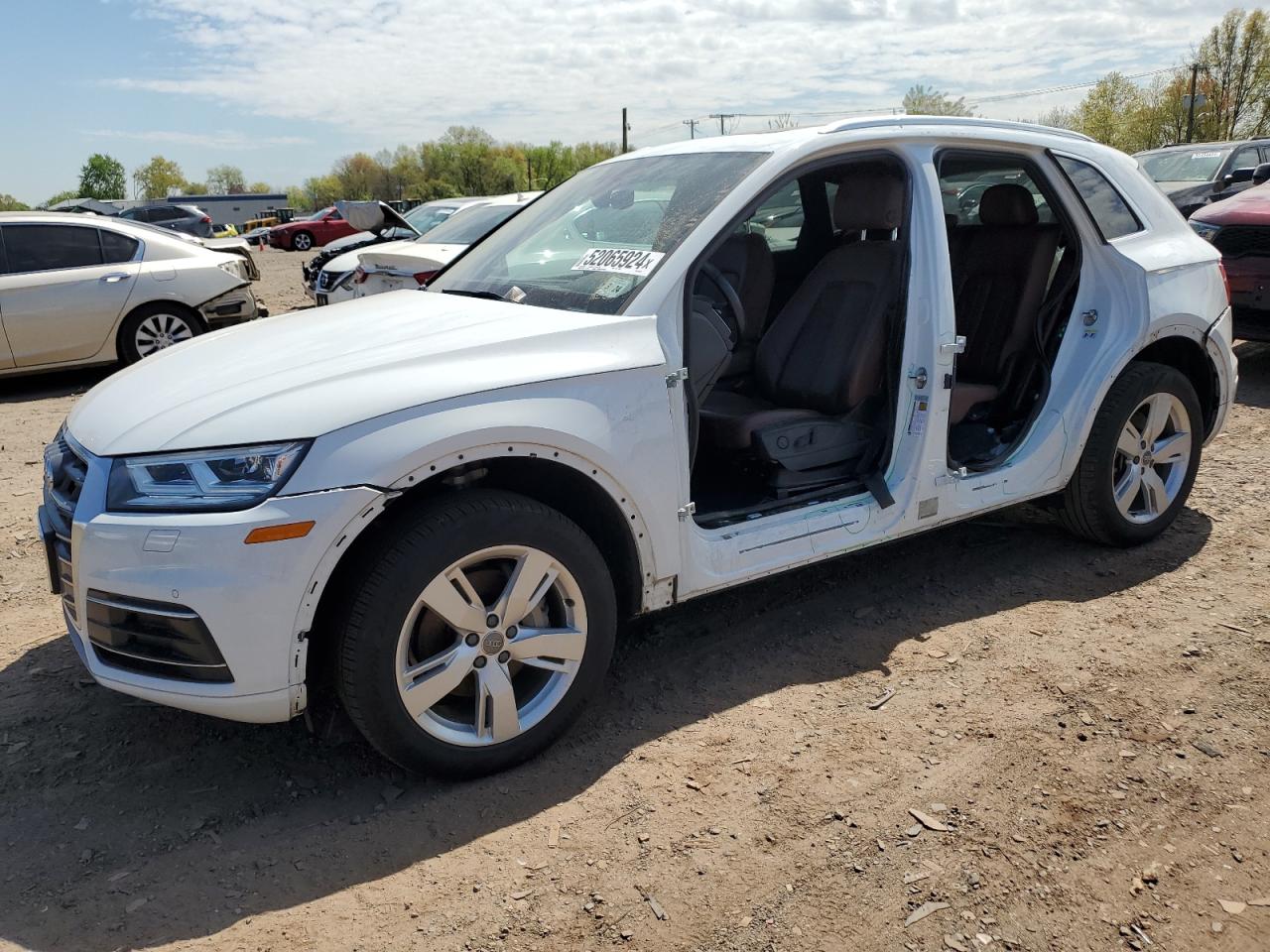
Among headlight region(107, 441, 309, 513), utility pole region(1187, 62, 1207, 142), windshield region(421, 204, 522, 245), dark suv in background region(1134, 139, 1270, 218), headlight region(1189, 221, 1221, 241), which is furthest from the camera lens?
utility pole region(1187, 62, 1207, 142)

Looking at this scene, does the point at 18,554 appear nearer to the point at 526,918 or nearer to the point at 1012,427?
the point at 526,918

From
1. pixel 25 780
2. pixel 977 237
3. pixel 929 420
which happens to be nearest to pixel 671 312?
pixel 929 420

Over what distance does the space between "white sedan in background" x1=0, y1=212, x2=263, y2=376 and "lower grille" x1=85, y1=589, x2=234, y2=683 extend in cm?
688

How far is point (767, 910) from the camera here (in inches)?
93.0

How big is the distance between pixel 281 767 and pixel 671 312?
1.85 metres

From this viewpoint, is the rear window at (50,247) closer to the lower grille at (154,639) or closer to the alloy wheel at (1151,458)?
the lower grille at (154,639)

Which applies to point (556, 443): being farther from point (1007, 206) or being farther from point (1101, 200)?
point (1101, 200)

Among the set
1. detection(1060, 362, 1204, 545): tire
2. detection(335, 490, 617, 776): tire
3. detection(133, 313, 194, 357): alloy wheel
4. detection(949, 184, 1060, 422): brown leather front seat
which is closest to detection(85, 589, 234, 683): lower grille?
detection(335, 490, 617, 776): tire

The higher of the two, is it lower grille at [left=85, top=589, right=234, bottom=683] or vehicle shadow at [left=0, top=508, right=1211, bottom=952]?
Result: lower grille at [left=85, top=589, right=234, bottom=683]

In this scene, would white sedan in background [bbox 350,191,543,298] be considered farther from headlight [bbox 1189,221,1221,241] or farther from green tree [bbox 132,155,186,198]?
green tree [bbox 132,155,186,198]

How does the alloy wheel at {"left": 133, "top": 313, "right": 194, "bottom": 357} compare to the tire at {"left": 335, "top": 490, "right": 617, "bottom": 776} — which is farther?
the alloy wheel at {"left": 133, "top": 313, "right": 194, "bottom": 357}

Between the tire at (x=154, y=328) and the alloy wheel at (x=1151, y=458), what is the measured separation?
7.78 meters

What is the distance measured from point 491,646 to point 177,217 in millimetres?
32197

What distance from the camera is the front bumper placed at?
7.87 ft
